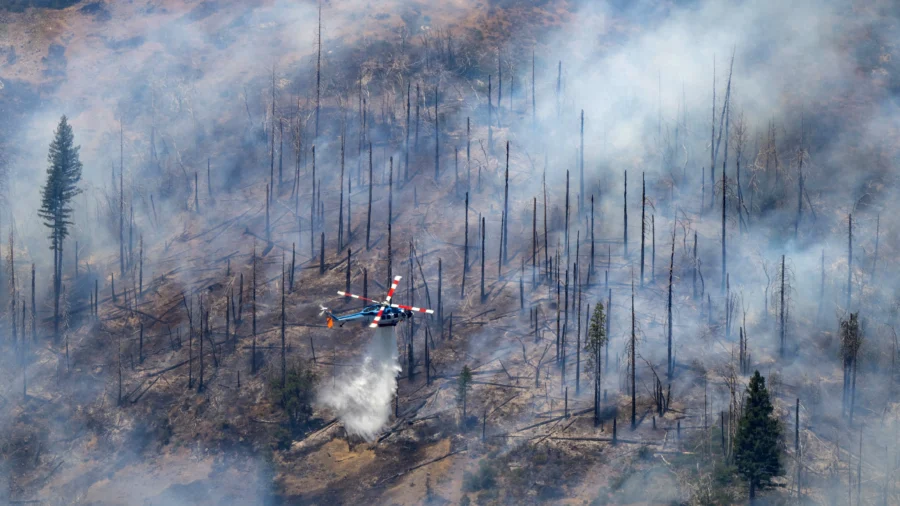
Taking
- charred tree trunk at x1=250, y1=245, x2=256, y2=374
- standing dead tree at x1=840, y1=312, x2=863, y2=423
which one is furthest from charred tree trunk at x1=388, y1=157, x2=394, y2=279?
standing dead tree at x1=840, y1=312, x2=863, y2=423

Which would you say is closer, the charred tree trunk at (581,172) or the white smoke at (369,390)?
the white smoke at (369,390)

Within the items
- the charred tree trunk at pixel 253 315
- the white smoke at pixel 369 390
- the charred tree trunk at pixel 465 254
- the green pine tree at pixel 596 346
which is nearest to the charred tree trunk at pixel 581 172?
the charred tree trunk at pixel 465 254

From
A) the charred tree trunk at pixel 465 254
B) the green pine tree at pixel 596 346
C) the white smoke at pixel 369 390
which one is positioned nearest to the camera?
the green pine tree at pixel 596 346

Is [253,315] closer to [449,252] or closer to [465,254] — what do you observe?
[449,252]

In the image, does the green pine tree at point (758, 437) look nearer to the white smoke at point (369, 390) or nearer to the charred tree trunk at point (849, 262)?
the charred tree trunk at point (849, 262)

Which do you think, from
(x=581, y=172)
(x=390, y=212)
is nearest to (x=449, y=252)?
(x=390, y=212)

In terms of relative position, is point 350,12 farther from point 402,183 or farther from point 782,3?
point 782,3

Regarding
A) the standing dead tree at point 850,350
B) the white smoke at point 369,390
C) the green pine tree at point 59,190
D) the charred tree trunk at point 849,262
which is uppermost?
the green pine tree at point 59,190

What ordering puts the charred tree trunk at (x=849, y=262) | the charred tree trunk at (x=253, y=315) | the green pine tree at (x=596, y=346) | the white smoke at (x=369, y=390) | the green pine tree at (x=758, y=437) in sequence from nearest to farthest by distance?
1. the green pine tree at (x=758, y=437)
2. the green pine tree at (x=596, y=346)
3. the white smoke at (x=369, y=390)
4. the charred tree trunk at (x=253, y=315)
5. the charred tree trunk at (x=849, y=262)
